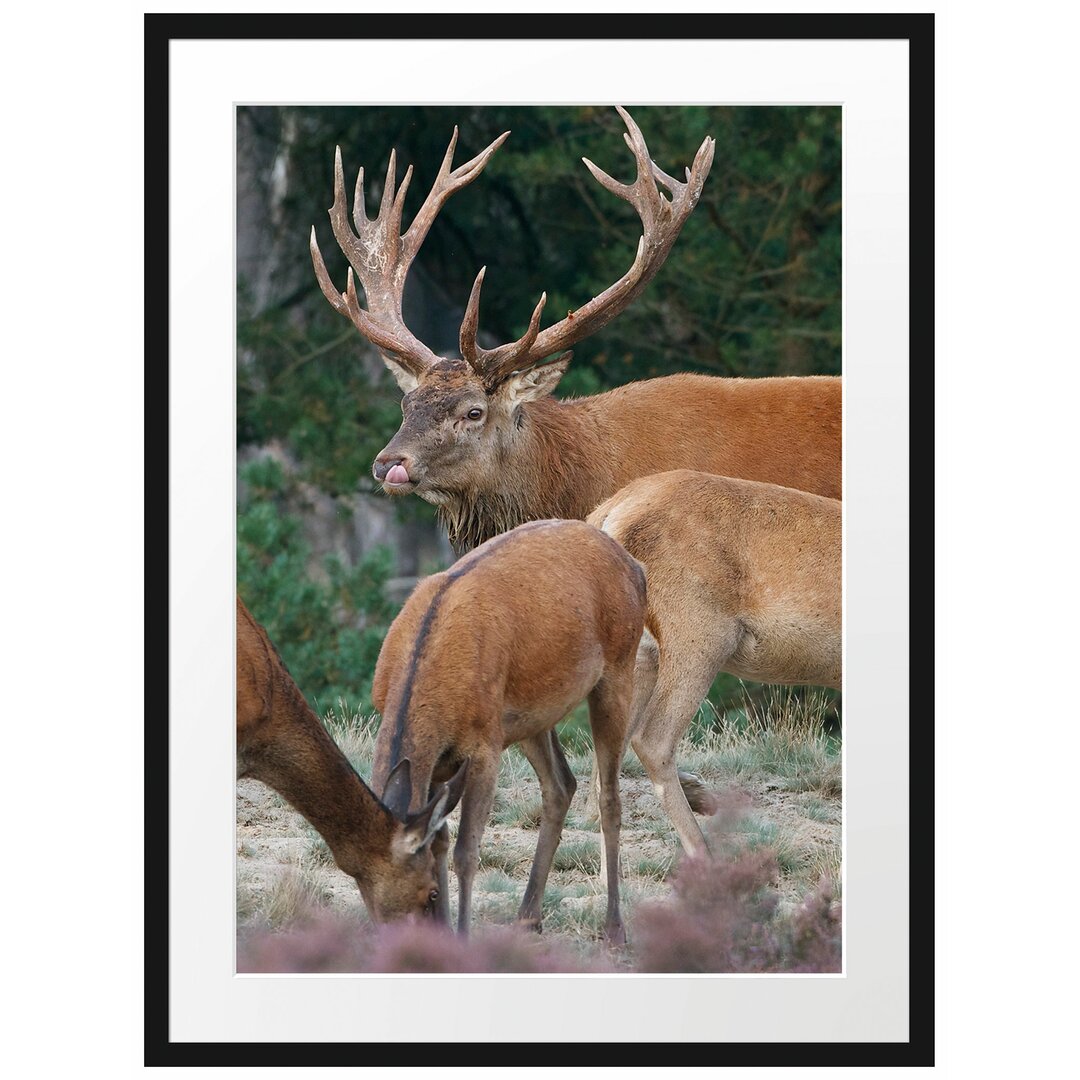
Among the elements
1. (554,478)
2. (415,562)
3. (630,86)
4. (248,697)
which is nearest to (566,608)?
(248,697)

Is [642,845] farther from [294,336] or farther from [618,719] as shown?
[294,336]

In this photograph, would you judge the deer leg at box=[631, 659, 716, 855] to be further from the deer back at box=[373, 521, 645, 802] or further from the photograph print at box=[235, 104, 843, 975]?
the deer back at box=[373, 521, 645, 802]

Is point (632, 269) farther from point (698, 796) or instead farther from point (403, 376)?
point (698, 796)

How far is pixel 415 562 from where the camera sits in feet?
55.0

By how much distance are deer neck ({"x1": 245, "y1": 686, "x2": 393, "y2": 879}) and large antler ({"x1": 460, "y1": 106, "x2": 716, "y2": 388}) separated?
2.51 metres

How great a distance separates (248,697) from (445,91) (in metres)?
2.03

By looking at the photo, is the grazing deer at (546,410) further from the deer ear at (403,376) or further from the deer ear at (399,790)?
the deer ear at (399,790)

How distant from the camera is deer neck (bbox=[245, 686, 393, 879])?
17.0ft

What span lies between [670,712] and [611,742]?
61 centimetres

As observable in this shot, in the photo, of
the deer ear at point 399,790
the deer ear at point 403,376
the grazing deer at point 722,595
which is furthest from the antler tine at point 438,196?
the deer ear at point 399,790

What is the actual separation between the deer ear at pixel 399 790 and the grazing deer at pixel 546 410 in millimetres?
2309

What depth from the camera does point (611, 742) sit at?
6.16m

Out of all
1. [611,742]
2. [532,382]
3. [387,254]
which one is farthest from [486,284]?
[611,742]
